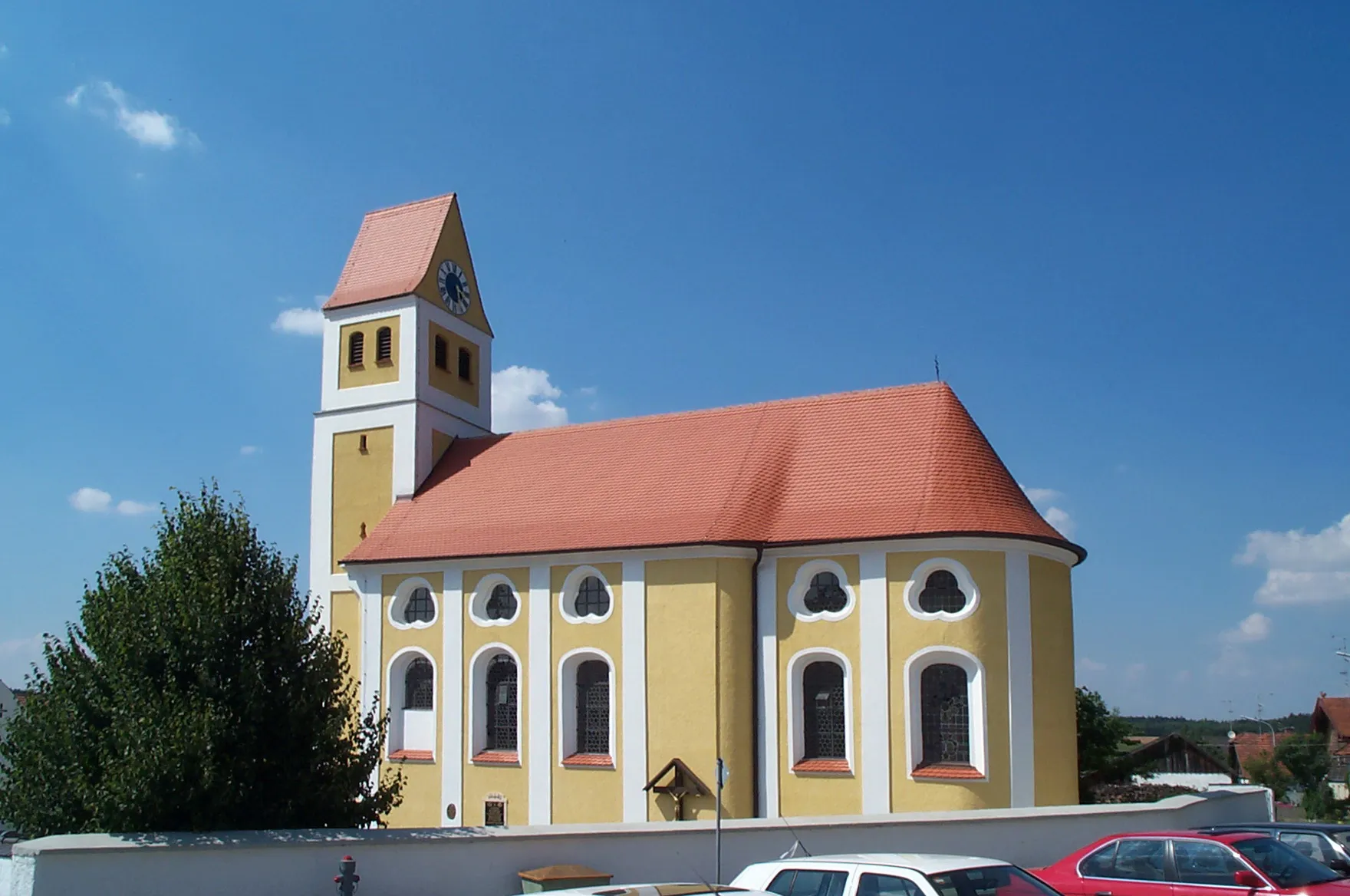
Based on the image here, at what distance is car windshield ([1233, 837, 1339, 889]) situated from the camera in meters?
11.9

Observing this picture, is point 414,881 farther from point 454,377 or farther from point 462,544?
point 454,377

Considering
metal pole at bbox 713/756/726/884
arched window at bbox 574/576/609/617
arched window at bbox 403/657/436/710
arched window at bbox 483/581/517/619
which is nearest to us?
metal pole at bbox 713/756/726/884

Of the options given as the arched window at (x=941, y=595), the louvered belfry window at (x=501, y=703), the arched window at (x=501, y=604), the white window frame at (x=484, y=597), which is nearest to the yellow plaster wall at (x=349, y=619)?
the white window frame at (x=484, y=597)

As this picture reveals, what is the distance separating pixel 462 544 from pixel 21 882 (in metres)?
17.3

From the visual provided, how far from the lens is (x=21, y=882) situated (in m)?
12.0

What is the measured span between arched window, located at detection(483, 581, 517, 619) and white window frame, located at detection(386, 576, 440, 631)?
1550mm

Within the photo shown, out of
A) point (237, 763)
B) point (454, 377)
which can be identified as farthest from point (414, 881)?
point (454, 377)

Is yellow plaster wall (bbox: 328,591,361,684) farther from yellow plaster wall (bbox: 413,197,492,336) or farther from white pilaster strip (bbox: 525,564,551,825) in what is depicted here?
yellow plaster wall (bbox: 413,197,492,336)

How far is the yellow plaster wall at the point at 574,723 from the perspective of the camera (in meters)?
26.4

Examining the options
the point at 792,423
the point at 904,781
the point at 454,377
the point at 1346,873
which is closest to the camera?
the point at 1346,873

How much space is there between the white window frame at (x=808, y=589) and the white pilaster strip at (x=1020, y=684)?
320 cm

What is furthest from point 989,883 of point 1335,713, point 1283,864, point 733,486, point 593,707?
point 1335,713

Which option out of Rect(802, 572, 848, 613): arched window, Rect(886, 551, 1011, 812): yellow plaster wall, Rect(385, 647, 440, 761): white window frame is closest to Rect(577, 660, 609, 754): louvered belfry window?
Rect(385, 647, 440, 761): white window frame

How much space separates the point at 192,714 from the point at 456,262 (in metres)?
22.8
